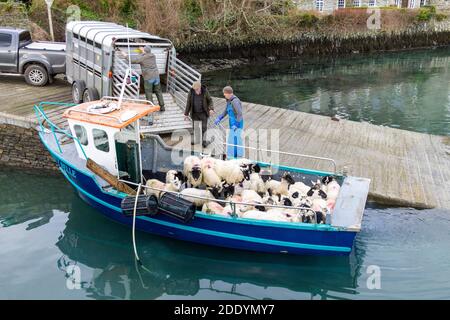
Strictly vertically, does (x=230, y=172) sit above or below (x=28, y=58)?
below

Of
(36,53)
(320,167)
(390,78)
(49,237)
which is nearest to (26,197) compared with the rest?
(49,237)

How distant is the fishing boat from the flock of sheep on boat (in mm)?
197

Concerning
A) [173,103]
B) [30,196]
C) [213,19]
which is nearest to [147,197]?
[173,103]

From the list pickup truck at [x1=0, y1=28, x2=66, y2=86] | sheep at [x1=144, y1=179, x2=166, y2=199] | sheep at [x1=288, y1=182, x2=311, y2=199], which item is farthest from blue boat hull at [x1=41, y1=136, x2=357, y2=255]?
pickup truck at [x1=0, y1=28, x2=66, y2=86]

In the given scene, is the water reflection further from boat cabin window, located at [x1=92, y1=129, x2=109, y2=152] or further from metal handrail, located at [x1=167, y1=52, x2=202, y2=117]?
metal handrail, located at [x1=167, y1=52, x2=202, y2=117]

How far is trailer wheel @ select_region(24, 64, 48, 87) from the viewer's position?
52.0ft

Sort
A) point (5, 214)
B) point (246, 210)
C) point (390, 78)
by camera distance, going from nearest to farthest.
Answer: point (246, 210) < point (5, 214) < point (390, 78)

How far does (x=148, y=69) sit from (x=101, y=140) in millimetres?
2973

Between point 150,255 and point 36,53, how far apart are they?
9.52 meters

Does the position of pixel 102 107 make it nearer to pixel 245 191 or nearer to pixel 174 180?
pixel 174 180

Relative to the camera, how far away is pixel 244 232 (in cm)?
872

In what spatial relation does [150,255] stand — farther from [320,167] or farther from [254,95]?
[254,95]

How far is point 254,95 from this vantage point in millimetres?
21938

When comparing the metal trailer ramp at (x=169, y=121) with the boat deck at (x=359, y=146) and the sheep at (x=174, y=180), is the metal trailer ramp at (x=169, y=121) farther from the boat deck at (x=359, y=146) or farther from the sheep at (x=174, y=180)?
the sheep at (x=174, y=180)
